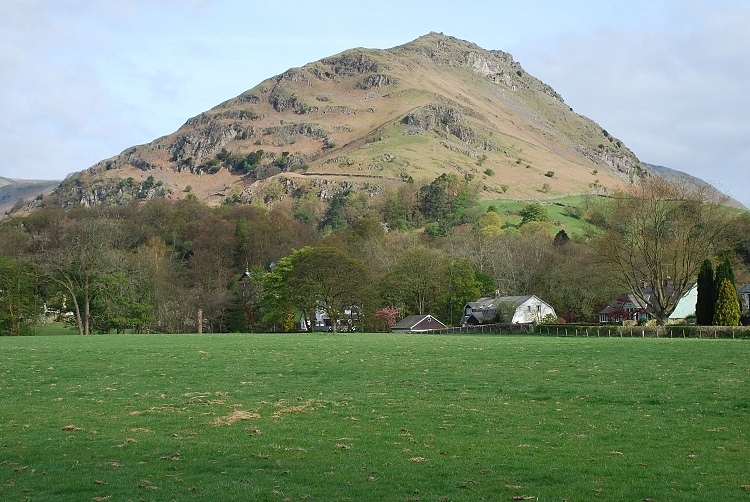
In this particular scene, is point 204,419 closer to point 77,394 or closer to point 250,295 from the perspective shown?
point 77,394

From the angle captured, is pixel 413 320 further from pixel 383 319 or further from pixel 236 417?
pixel 236 417

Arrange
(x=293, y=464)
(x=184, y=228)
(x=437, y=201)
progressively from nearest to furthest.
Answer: (x=293, y=464), (x=184, y=228), (x=437, y=201)

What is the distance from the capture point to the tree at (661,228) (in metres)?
68.2

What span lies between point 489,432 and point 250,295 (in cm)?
9410

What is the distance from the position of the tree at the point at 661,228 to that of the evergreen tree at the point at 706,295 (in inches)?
60.5

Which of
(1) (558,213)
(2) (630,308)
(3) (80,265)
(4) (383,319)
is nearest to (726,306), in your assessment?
(2) (630,308)

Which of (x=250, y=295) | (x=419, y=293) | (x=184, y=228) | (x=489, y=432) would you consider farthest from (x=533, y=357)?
(x=184, y=228)

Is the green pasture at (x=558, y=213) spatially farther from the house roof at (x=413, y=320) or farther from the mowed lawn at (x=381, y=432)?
the mowed lawn at (x=381, y=432)

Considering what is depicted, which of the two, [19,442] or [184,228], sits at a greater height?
[184,228]

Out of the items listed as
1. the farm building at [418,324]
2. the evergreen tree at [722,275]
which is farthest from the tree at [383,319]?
the evergreen tree at [722,275]

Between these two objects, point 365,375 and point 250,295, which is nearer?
point 365,375

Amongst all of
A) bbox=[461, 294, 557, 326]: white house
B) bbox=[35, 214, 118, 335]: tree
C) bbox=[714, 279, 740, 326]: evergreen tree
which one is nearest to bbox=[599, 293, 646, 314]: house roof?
bbox=[461, 294, 557, 326]: white house

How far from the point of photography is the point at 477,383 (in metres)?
25.4

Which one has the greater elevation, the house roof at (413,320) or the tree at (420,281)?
the tree at (420,281)
